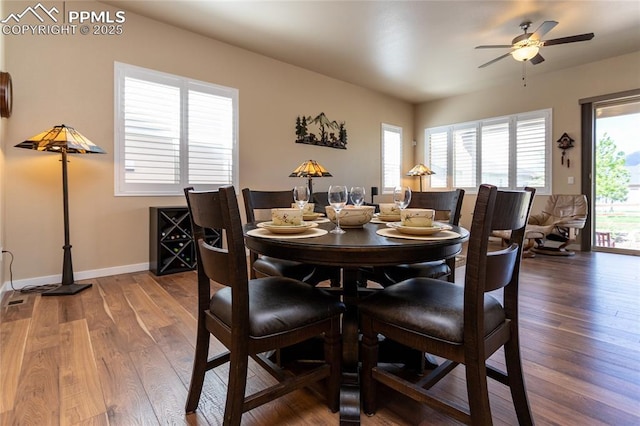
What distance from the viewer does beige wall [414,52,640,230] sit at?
4.52 meters

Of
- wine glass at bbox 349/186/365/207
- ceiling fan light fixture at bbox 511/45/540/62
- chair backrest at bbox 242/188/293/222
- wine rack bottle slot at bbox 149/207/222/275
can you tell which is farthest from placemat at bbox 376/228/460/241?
ceiling fan light fixture at bbox 511/45/540/62

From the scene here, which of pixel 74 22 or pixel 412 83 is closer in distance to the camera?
pixel 74 22

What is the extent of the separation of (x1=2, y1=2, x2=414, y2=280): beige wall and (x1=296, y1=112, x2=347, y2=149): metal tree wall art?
475 millimetres

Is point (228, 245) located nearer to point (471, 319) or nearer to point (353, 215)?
point (353, 215)

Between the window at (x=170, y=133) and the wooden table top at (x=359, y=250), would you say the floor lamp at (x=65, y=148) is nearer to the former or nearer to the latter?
the window at (x=170, y=133)

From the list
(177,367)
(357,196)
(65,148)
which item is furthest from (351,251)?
(65,148)

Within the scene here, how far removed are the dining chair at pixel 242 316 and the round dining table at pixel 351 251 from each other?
99mm

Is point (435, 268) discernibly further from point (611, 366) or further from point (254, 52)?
point (254, 52)

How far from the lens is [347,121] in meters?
5.63

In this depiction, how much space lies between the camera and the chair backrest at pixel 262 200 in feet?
7.39

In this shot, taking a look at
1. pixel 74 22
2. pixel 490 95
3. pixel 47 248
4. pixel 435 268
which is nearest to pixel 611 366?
pixel 435 268

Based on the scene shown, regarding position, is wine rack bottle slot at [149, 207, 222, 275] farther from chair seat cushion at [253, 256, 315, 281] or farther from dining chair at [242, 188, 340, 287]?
chair seat cushion at [253, 256, 315, 281]

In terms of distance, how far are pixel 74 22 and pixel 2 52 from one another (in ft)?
2.43

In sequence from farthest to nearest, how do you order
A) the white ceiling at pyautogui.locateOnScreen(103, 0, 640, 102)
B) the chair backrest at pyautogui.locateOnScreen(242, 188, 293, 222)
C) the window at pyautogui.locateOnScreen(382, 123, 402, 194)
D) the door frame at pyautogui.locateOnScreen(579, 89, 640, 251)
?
1. the window at pyautogui.locateOnScreen(382, 123, 402, 194)
2. the door frame at pyautogui.locateOnScreen(579, 89, 640, 251)
3. the white ceiling at pyautogui.locateOnScreen(103, 0, 640, 102)
4. the chair backrest at pyautogui.locateOnScreen(242, 188, 293, 222)
